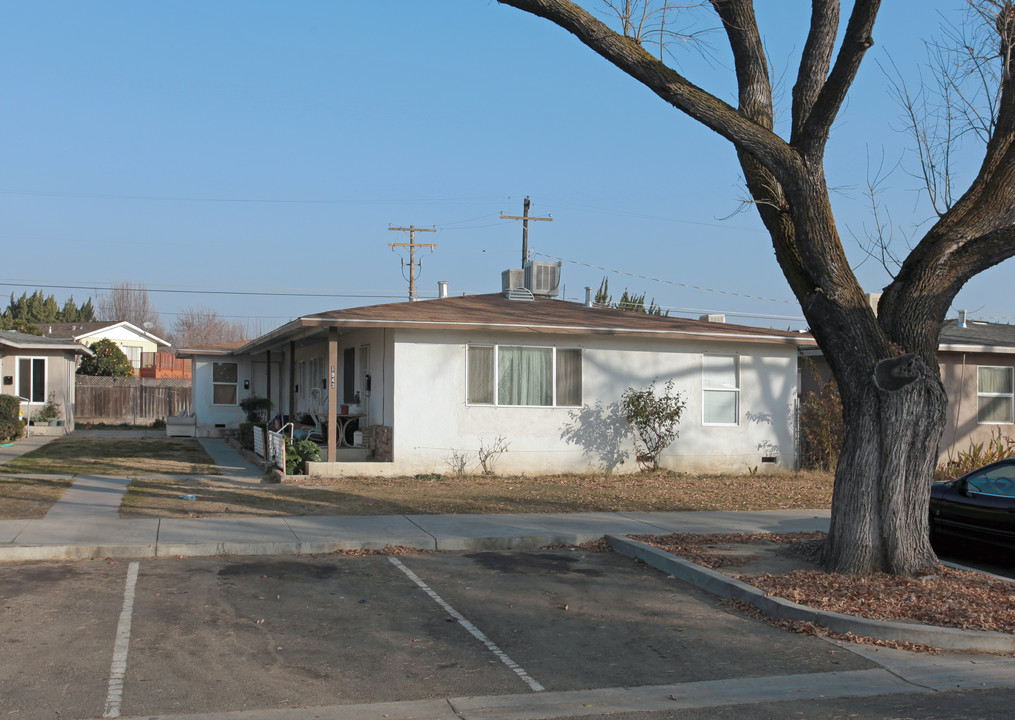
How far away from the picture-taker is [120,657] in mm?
6125

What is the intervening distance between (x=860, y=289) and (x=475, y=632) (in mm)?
4817

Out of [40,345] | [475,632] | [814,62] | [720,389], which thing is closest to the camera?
[475,632]

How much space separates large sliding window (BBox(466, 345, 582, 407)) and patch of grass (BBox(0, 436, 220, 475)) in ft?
17.9

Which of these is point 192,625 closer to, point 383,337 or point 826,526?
point 826,526

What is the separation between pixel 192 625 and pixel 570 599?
324 centimetres

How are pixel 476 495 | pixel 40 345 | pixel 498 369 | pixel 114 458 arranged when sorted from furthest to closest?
pixel 40 345
pixel 114 458
pixel 498 369
pixel 476 495

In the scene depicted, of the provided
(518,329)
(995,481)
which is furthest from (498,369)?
(995,481)

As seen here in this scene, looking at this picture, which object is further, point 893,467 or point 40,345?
point 40,345

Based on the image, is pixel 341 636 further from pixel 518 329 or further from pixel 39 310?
pixel 39 310

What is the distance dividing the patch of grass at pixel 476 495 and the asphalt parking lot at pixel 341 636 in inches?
125

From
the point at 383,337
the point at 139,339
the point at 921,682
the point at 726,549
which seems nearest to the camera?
the point at 921,682

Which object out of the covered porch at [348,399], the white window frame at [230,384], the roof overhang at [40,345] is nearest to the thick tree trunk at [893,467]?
the covered porch at [348,399]

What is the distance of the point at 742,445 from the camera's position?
19250 mm

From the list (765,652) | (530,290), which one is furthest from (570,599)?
(530,290)
